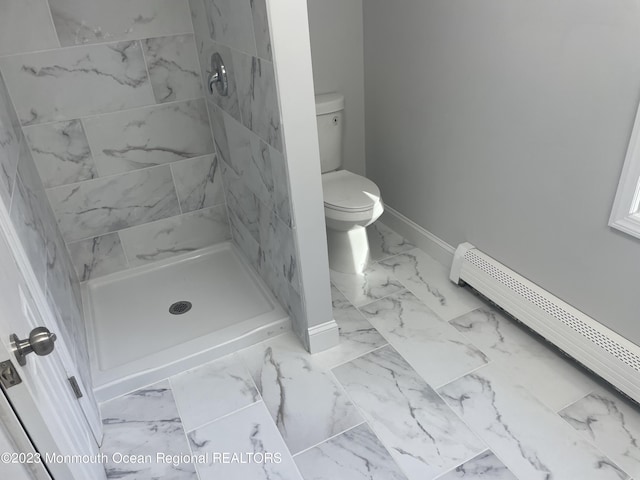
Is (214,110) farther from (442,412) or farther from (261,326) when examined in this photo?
(442,412)

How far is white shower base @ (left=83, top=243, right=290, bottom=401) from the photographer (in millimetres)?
1968

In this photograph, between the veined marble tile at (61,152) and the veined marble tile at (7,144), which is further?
the veined marble tile at (61,152)

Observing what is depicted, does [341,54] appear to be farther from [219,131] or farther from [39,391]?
[39,391]

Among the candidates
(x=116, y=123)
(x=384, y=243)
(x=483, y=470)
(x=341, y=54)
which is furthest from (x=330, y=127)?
(x=483, y=470)

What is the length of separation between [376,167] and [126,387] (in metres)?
1.82

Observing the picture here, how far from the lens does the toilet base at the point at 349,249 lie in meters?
2.49

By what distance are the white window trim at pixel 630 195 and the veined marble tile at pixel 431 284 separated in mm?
787

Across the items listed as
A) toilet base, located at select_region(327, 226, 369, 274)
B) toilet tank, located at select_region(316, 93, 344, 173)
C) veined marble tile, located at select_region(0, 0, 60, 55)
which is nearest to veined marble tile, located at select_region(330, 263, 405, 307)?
toilet base, located at select_region(327, 226, 369, 274)

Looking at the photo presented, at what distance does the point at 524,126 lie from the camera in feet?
6.13

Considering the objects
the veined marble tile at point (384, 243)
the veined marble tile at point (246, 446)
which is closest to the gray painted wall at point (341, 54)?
the veined marble tile at point (384, 243)

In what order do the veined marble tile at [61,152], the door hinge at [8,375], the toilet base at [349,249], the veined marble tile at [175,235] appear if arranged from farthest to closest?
the veined marble tile at [175,235]
the toilet base at [349,249]
the veined marble tile at [61,152]
the door hinge at [8,375]

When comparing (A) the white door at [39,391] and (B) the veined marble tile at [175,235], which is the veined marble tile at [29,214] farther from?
(B) the veined marble tile at [175,235]

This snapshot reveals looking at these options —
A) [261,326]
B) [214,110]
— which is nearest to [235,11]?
[214,110]

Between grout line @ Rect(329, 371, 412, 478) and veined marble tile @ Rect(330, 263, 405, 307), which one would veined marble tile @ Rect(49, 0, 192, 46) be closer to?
veined marble tile @ Rect(330, 263, 405, 307)
